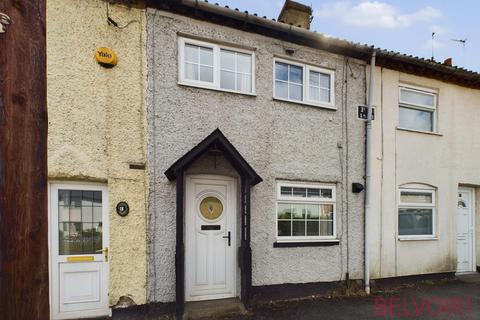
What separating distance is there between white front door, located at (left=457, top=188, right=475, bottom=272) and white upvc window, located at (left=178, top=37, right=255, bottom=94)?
7.47 m

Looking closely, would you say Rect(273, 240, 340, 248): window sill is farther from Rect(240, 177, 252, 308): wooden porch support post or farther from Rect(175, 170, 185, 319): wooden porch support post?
Rect(175, 170, 185, 319): wooden porch support post

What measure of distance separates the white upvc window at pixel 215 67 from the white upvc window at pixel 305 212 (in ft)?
7.96

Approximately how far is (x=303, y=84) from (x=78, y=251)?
5.85 m

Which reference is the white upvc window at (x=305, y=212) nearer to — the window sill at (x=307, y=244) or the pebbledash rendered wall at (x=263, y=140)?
the window sill at (x=307, y=244)

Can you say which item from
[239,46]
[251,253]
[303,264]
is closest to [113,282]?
[251,253]

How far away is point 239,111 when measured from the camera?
5.94 m

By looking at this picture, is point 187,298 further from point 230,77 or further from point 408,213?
point 408,213

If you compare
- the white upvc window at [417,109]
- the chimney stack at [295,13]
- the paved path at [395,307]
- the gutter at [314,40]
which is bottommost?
the paved path at [395,307]

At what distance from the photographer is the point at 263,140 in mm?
6105

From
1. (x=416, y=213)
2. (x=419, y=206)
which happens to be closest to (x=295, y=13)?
(x=419, y=206)

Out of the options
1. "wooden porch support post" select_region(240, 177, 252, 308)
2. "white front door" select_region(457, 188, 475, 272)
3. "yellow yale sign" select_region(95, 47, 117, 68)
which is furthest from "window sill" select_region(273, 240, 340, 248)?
"yellow yale sign" select_region(95, 47, 117, 68)

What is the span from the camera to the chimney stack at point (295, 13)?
7.10 metres

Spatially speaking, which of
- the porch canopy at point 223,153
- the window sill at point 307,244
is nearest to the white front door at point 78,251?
the porch canopy at point 223,153

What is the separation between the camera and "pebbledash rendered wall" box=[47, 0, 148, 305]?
4.84m
